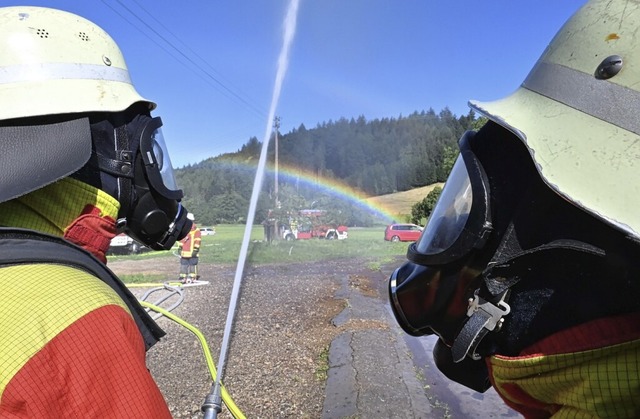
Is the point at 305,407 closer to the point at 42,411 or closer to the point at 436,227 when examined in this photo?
the point at 436,227

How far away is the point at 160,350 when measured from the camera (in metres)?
7.43

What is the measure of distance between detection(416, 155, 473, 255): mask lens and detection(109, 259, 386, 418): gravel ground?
352 centimetres

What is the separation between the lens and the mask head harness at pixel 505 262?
103 centimetres

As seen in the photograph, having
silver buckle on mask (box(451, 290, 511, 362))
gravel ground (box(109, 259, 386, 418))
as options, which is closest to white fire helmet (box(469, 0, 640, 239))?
silver buckle on mask (box(451, 290, 511, 362))

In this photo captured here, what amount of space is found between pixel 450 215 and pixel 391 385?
4467 mm

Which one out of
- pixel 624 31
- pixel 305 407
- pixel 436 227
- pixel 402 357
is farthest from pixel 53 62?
pixel 402 357

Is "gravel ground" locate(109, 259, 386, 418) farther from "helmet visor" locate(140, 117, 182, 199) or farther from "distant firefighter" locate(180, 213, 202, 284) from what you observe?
"helmet visor" locate(140, 117, 182, 199)

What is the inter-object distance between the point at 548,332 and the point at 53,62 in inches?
62.0

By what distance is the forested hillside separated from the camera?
A: 47.0 meters

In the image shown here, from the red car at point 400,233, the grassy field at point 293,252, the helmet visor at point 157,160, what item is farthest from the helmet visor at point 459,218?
the red car at point 400,233

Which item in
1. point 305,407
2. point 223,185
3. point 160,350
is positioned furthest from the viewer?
point 223,185

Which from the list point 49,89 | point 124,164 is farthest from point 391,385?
point 49,89

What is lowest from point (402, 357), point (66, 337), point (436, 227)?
point (402, 357)

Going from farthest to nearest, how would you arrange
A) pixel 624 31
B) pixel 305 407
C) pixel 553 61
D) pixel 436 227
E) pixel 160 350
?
1. pixel 160 350
2. pixel 305 407
3. pixel 436 227
4. pixel 553 61
5. pixel 624 31
